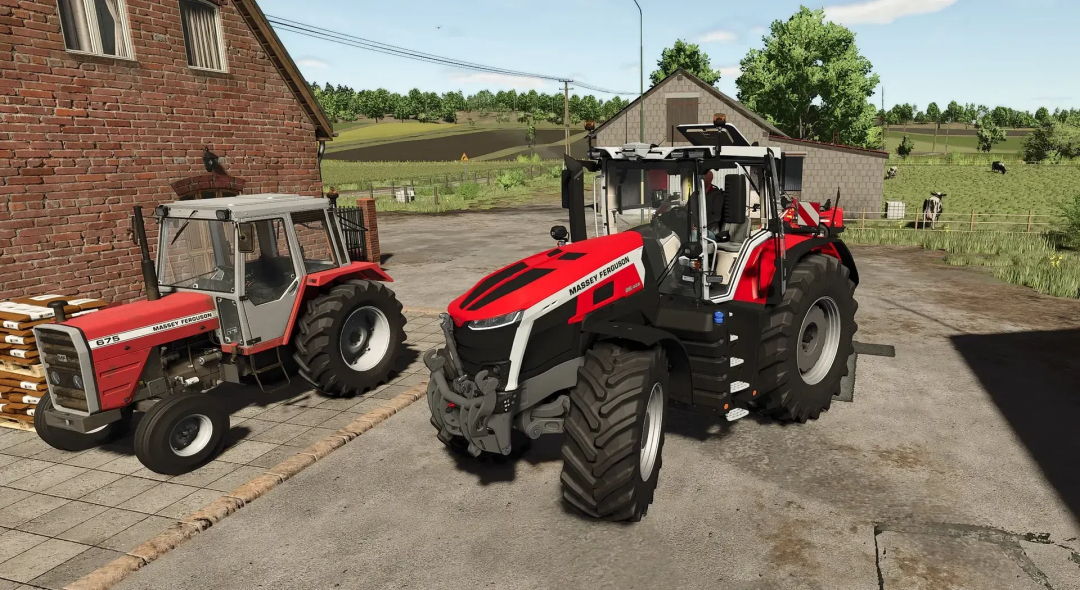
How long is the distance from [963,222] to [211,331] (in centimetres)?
2256

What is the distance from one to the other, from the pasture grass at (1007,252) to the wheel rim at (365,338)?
11.9 meters

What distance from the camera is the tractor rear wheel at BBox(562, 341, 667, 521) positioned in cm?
437

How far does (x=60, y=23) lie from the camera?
8.66 metres

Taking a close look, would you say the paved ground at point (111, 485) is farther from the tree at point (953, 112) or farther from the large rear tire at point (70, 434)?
the tree at point (953, 112)

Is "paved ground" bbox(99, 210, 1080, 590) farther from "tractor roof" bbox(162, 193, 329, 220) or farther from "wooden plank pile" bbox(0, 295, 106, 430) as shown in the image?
"wooden plank pile" bbox(0, 295, 106, 430)

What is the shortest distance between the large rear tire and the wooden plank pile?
8.1 inches

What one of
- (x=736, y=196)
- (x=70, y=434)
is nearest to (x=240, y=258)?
(x=70, y=434)

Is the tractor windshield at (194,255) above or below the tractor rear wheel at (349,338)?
above

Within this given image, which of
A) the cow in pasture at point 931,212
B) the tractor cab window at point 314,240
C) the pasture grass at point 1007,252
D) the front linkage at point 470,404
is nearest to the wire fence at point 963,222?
the cow in pasture at point 931,212

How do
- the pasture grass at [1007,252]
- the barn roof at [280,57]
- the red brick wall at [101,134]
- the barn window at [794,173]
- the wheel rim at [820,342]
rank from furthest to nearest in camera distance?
the barn window at [794,173] → the pasture grass at [1007,252] → the barn roof at [280,57] → the red brick wall at [101,134] → the wheel rim at [820,342]

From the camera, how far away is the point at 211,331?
20.9 ft

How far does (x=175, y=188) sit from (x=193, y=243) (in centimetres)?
447

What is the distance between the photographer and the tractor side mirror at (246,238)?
6.26 meters

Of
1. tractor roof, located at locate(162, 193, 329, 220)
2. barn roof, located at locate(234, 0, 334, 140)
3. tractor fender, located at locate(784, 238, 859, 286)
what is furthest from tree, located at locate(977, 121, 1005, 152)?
tractor roof, located at locate(162, 193, 329, 220)
